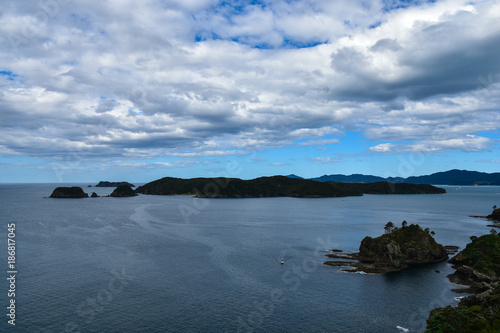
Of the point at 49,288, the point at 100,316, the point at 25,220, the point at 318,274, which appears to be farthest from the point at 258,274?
the point at 25,220

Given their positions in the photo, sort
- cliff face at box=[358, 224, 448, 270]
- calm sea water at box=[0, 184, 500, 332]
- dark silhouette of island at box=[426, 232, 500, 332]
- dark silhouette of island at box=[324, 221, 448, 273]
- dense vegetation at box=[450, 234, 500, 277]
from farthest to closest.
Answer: cliff face at box=[358, 224, 448, 270], dark silhouette of island at box=[324, 221, 448, 273], dense vegetation at box=[450, 234, 500, 277], calm sea water at box=[0, 184, 500, 332], dark silhouette of island at box=[426, 232, 500, 332]

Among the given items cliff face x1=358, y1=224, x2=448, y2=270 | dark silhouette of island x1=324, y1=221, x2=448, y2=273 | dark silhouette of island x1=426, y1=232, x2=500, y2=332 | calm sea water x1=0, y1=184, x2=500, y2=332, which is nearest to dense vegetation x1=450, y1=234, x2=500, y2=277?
dark silhouette of island x1=426, y1=232, x2=500, y2=332

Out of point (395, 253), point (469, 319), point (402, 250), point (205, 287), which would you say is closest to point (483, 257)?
point (402, 250)

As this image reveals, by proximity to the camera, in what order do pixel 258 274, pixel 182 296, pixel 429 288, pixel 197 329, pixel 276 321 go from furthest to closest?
1. pixel 258 274
2. pixel 429 288
3. pixel 182 296
4. pixel 276 321
5. pixel 197 329

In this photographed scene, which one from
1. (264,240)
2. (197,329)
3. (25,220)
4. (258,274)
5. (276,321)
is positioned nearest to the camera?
(197,329)

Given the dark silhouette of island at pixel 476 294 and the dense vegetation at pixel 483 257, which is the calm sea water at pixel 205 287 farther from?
the dense vegetation at pixel 483 257

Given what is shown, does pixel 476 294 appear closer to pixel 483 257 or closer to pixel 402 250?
pixel 483 257

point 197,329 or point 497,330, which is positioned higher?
point 497,330

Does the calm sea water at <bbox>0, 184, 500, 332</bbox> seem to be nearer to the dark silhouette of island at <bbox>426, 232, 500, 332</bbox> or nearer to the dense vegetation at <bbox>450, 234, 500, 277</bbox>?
the dark silhouette of island at <bbox>426, 232, 500, 332</bbox>

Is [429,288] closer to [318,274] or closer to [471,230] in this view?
[318,274]
